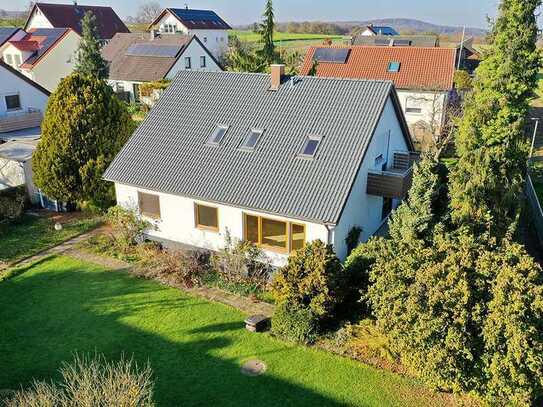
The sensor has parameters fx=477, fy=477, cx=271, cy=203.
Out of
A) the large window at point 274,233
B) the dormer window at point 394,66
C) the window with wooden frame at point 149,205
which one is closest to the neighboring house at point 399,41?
the dormer window at point 394,66

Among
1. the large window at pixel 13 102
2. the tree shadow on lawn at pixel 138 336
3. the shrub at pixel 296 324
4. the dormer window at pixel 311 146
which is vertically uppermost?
the large window at pixel 13 102

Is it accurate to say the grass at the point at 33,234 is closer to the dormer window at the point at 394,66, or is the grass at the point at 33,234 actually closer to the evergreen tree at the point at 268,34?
the evergreen tree at the point at 268,34

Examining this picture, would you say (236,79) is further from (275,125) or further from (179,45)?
(179,45)

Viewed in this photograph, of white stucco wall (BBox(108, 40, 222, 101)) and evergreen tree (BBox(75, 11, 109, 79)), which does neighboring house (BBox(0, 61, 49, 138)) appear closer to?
evergreen tree (BBox(75, 11, 109, 79))

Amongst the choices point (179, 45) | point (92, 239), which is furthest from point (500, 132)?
point (179, 45)

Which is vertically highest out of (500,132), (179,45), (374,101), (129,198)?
(179,45)
